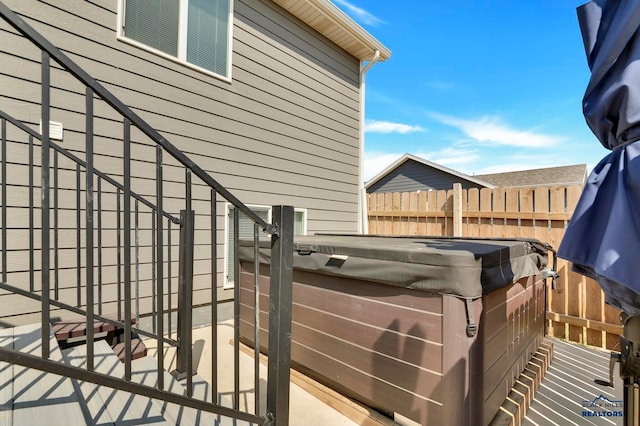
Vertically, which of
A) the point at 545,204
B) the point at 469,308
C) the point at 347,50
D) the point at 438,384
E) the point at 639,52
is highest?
the point at 347,50

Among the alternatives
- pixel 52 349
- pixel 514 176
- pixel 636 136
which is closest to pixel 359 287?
pixel 636 136

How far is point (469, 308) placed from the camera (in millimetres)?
1619

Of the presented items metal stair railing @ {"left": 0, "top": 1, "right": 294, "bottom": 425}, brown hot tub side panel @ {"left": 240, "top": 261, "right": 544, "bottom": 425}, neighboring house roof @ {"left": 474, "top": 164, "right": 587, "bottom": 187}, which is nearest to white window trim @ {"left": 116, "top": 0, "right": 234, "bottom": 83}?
metal stair railing @ {"left": 0, "top": 1, "right": 294, "bottom": 425}

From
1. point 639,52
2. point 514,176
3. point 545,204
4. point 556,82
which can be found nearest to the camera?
point 639,52

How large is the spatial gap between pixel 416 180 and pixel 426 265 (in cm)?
1185

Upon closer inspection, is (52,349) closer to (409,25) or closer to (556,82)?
(409,25)

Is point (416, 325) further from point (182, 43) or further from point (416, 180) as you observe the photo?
point (416, 180)

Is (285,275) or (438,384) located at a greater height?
(285,275)

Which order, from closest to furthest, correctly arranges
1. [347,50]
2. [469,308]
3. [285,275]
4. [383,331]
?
[285,275], [469,308], [383,331], [347,50]

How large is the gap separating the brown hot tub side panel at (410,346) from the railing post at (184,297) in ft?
2.73

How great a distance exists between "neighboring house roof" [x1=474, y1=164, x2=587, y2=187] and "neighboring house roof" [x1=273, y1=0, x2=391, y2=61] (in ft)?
29.8

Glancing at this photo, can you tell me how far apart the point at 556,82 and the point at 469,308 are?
8.78 metres

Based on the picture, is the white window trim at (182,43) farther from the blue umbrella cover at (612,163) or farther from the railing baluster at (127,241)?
the blue umbrella cover at (612,163)

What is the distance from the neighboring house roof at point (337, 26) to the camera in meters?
4.42
